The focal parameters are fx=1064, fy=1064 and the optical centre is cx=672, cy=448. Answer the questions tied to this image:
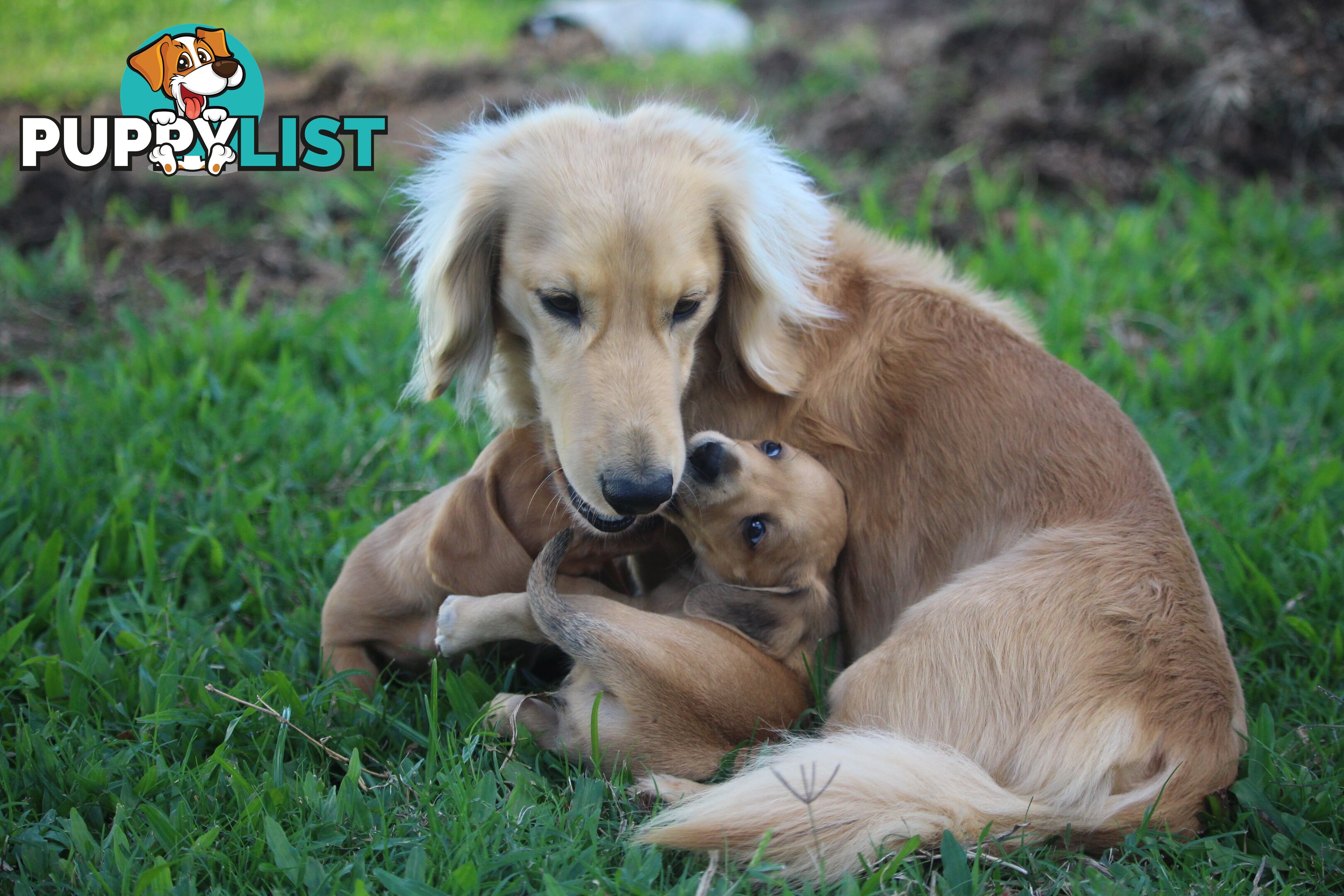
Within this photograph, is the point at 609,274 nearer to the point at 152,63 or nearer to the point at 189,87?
the point at 189,87

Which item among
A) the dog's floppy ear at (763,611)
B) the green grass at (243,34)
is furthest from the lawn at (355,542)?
the green grass at (243,34)

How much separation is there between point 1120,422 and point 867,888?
5.01 feet

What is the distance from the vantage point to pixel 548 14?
1112 cm

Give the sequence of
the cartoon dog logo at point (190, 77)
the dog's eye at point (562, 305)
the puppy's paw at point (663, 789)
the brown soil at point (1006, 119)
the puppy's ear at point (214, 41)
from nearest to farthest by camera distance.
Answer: the puppy's paw at point (663, 789) < the dog's eye at point (562, 305) < the brown soil at point (1006, 119) < the cartoon dog logo at point (190, 77) < the puppy's ear at point (214, 41)

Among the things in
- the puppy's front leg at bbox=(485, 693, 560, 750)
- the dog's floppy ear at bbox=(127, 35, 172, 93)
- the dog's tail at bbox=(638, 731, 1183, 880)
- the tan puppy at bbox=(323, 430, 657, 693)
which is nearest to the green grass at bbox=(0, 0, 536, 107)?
the dog's floppy ear at bbox=(127, 35, 172, 93)

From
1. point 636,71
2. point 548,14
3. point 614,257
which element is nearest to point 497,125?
point 614,257

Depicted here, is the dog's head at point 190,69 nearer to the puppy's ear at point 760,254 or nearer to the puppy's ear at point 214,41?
the puppy's ear at point 214,41

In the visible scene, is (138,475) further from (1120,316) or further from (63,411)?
(1120,316)

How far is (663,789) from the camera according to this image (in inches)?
103

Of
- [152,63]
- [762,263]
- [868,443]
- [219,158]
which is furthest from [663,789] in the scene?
[152,63]

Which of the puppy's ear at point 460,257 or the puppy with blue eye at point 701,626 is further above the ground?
the puppy's ear at point 460,257

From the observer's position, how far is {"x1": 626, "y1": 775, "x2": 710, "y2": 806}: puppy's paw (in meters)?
2.59

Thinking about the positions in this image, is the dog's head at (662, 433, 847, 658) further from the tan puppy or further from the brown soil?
the brown soil

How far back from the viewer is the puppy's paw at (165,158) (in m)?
6.48
